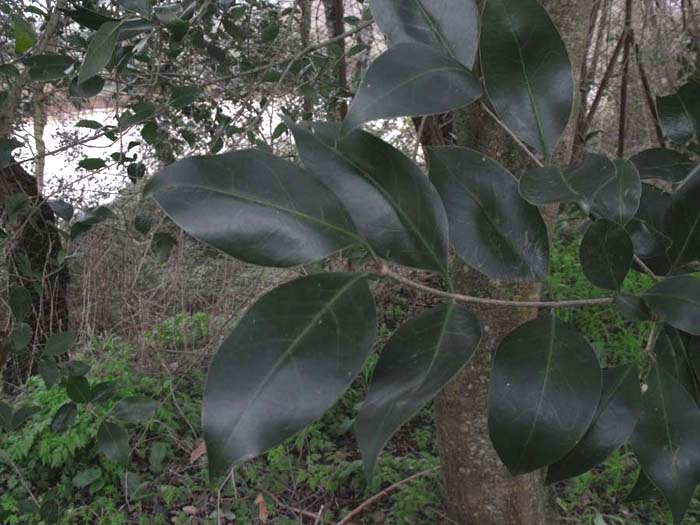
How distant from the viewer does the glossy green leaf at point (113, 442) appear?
0.96 meters

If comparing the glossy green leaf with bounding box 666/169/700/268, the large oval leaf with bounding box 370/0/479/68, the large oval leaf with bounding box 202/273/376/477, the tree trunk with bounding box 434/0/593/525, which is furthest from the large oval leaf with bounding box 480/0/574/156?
the tree trunk with bounding box 434/0/593/525

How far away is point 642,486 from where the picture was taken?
61cm

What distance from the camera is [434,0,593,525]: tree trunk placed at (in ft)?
2.80

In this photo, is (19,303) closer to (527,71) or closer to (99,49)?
(99,49)

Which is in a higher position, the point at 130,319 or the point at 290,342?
the point at 290,342

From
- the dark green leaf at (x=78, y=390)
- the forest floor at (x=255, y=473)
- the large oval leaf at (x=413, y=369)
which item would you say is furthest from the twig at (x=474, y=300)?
the forest floor at (x=255, y=473)

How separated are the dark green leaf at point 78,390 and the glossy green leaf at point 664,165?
2.70 ft

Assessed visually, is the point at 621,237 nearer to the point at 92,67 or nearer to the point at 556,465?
the point at 556,465

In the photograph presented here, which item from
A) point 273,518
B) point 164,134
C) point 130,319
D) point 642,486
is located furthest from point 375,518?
point 130,319

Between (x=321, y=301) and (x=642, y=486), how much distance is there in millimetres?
425

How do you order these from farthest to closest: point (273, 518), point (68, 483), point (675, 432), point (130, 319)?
point (130, 319), point (68, 483), point (273, 518), point (675, 432)

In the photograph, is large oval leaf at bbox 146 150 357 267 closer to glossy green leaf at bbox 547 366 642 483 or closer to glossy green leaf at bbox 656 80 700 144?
glossy green leaf at bbox 547 366 642 483

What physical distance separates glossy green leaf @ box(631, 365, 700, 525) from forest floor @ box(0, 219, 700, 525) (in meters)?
0.81

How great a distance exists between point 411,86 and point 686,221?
0.89ft
